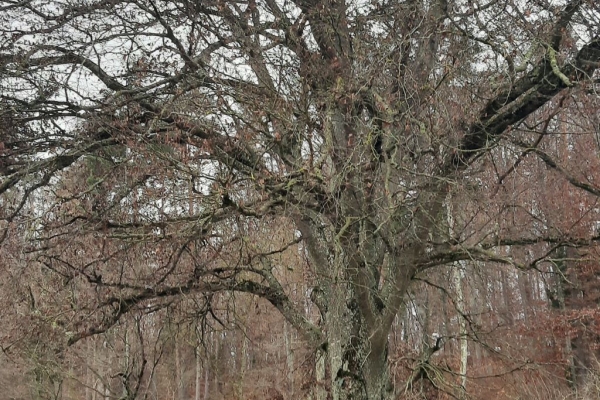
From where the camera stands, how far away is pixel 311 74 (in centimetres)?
660

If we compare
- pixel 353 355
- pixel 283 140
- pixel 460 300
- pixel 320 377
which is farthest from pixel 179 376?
Result: pixel 283 140

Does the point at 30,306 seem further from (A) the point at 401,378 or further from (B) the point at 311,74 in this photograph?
(A) the point at 401,378

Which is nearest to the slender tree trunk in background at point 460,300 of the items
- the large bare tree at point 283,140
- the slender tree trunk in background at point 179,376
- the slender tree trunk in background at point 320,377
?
the large bare tree at point 283,140

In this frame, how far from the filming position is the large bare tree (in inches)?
231

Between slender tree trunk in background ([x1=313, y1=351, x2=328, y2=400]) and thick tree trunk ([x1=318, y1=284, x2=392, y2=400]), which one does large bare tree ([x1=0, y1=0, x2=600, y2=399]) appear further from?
slender tree trunk in background ([x1=313, y1=351, x2=328, y2=400])

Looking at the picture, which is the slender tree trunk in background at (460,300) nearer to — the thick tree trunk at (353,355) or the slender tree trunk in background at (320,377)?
the thick tree trunk at (353,355)

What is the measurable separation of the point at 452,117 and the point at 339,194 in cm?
144

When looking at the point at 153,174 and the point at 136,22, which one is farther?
the point at 136,22

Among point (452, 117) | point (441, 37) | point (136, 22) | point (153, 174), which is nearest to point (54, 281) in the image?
point (153, 174)

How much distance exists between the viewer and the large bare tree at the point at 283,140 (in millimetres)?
5855

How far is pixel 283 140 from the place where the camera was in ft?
20.9

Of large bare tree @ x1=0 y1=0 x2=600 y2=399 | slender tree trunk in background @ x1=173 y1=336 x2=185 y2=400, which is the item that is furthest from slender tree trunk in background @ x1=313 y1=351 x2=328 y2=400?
slender tree trunk in background @ x1=173 y1=336 x2=185 y2=400

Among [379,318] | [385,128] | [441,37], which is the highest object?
[441,37]

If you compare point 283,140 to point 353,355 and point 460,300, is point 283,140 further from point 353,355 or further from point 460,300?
point 460,300
